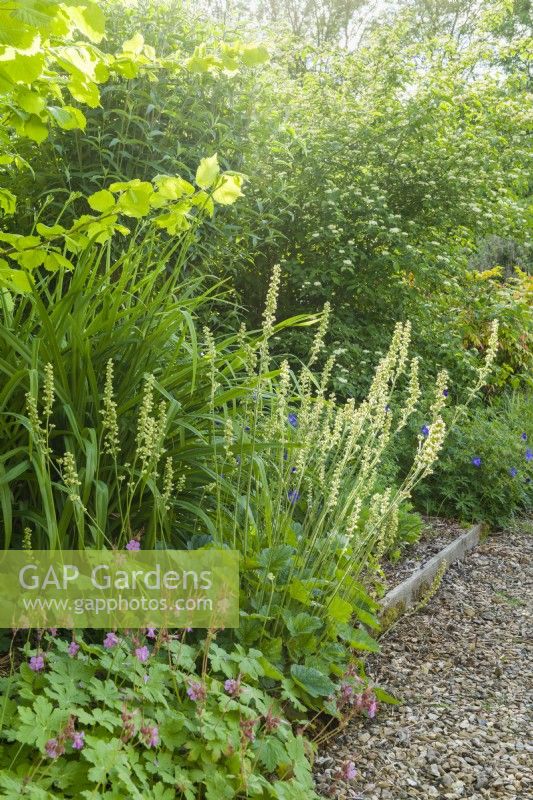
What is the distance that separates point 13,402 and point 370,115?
16.4 ft

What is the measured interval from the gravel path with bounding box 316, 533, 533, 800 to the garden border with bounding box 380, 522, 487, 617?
8 centimetres

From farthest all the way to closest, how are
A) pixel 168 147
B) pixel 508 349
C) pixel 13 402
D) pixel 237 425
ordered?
pixel 508 349, pixel 168 147, pixel 237 425, pixel 13 402

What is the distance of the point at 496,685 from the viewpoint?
2.82 meters

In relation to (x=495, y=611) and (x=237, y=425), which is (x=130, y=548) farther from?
(x=495, y=611)

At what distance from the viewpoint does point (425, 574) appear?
12.1 ft

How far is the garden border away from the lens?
327 centimetres

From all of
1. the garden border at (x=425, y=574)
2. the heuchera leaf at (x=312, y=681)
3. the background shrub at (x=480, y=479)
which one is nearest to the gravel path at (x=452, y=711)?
the garden border at (x=425, y=574)

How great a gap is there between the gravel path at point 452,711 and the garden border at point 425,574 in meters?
0.08

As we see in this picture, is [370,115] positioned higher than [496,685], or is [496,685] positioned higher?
[370,115]

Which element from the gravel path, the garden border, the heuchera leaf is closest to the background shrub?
the garden border

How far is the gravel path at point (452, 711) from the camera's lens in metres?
2.16

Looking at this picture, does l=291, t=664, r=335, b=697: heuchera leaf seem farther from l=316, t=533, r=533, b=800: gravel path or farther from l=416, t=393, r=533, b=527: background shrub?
l=416, t=393, r=533, b=527: background shrub

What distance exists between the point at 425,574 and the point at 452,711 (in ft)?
3.72

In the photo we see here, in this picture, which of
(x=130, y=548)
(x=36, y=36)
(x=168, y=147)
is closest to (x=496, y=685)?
(x=130, y=548)
